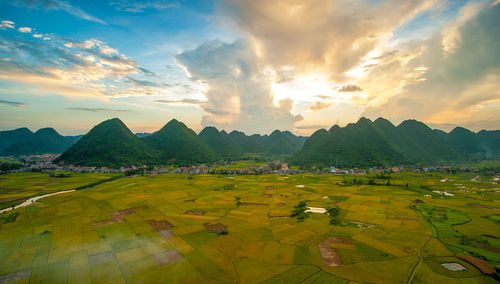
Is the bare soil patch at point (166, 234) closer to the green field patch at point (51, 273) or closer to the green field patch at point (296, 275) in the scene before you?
the green field patch at point (51, 273)

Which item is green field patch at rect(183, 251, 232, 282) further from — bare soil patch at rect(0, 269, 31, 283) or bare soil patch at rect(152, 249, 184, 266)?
bare soil patch at rect(0, 269, 31, 283)

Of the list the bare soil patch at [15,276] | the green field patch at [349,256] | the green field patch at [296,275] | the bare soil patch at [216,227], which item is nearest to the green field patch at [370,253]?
the green field patch at [349,256]

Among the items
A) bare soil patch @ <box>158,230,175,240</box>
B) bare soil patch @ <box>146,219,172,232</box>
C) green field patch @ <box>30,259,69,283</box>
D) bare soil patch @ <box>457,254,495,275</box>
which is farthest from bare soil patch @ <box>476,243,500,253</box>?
green field patch @ <box>30,259,69,283</box>

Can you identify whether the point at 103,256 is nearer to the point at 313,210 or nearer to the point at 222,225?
the point at 222,225

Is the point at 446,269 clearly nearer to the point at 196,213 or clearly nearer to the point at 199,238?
the point at 199,238

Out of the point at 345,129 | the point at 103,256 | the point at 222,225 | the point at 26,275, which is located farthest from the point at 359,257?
the point at 345,129
